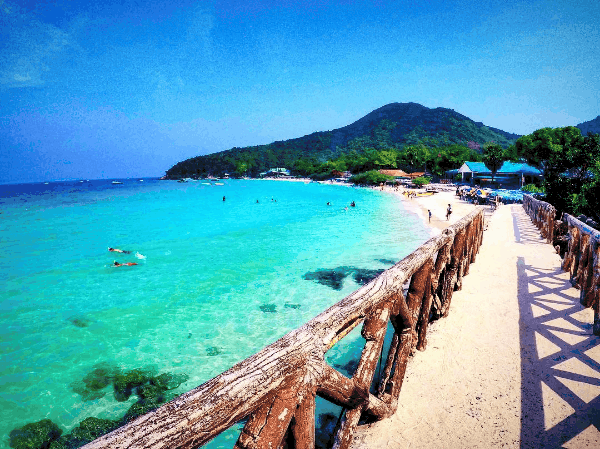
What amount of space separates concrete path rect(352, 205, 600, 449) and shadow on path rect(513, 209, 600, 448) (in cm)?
1

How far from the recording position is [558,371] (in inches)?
157

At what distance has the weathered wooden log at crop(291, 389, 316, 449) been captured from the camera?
1.83 m

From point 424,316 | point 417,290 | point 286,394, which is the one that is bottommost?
point 424,316

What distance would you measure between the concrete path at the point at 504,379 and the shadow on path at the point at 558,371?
0.01 metres

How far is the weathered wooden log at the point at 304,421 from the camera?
1829 millimetres

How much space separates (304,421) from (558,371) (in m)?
4.07

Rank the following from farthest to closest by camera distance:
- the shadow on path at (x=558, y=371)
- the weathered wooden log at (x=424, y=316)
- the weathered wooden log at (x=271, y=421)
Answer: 1. the weathered wooden log at (x=424, y=316)
2. the shadow on path at (x=558, y=371)
3. the weathered wooden log at (x=271, y=421)

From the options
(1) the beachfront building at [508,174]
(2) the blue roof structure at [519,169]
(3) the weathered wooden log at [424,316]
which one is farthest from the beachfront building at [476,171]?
(3) the weathered wooden log at [424,316]

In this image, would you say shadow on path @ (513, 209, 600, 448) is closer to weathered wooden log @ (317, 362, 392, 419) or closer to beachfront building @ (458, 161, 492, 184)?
weathered wooden log @ (317, 362, 392, 419)

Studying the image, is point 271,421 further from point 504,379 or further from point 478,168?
point 478,168

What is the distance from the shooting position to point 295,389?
173 cm

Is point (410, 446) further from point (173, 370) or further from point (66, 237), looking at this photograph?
point (66, 237)

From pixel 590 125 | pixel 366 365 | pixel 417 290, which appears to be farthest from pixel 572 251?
pixel 590 125

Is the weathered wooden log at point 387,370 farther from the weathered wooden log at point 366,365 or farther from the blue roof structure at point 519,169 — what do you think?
the blue roof structure at point 519,169
